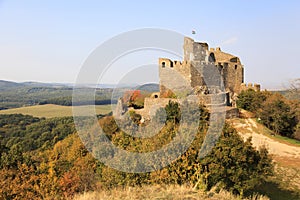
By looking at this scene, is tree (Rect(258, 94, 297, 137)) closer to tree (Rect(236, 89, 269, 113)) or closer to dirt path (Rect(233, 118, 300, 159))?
tree (Rect(236, 89, 269, 113))

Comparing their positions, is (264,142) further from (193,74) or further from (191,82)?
(193,74)

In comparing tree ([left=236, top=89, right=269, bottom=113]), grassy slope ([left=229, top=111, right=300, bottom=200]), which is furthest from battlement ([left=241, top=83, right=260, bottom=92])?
grassy slope ([left=229, top=111, right=300, bottom=200])

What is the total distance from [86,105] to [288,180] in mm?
15340

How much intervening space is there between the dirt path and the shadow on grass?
143 inches

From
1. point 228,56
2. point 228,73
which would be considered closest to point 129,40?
point 228,73

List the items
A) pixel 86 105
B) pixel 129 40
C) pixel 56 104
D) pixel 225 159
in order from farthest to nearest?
pixel 56 104, pixel 86 105, pixel 129 40, pixel 225 159

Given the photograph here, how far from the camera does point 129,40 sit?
1249cm

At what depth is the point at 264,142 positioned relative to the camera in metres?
19.4

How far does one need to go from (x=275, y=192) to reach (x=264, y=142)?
5.90 m

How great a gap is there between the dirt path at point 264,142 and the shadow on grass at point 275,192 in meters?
3.64

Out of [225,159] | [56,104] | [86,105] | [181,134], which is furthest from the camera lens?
[56,104]

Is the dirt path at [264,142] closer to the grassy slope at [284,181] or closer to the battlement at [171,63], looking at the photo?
the grassy slope at [284,181]

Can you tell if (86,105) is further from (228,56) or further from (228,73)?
(228,56)

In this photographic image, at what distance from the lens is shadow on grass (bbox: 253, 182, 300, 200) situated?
1342 cm
